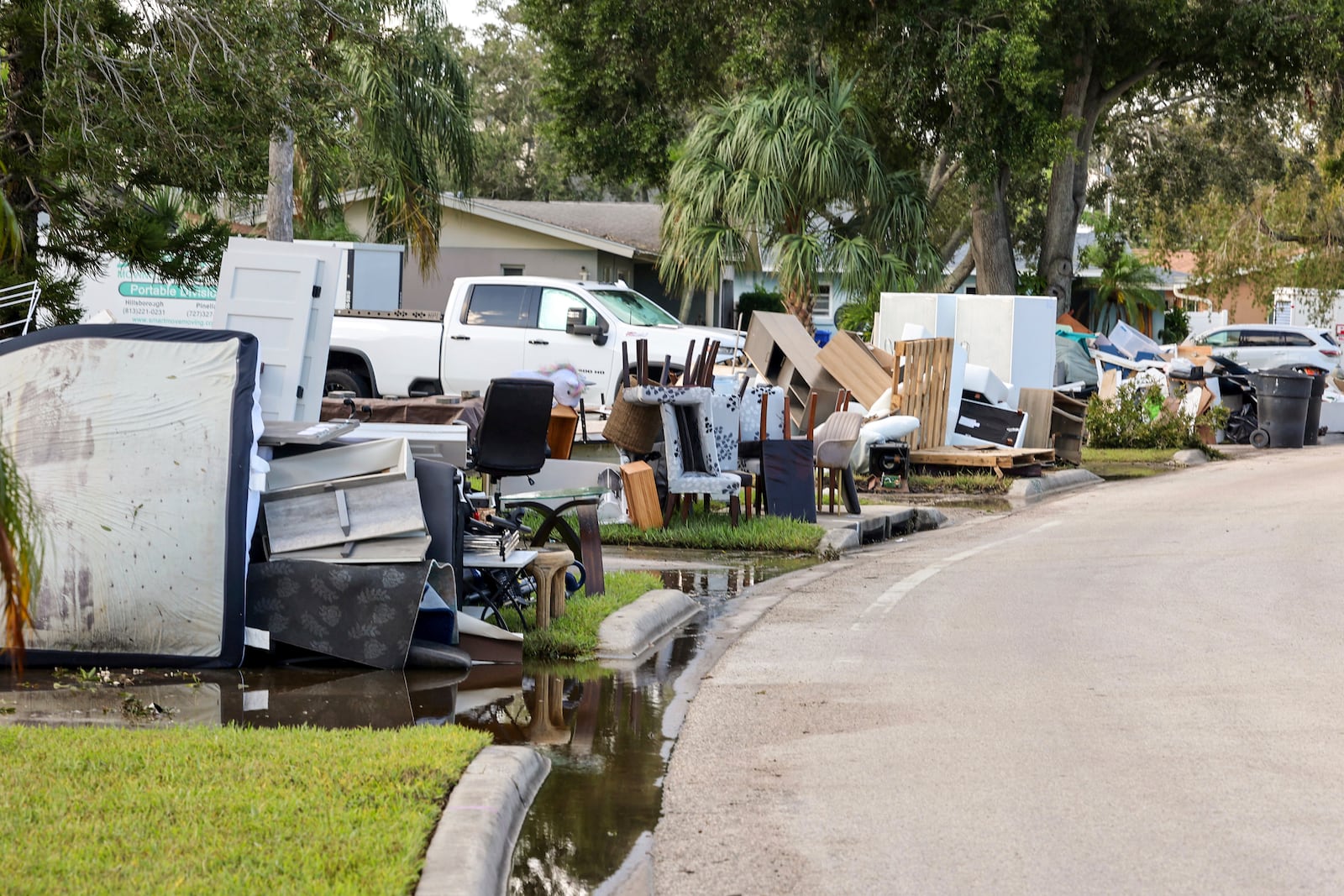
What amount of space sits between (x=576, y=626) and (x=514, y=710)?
1.60 m

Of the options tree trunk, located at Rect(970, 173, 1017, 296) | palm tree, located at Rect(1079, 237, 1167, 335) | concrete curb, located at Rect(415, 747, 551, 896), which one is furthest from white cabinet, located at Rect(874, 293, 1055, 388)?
palm tree, located at Rect(1079, 237, 1167, 335)

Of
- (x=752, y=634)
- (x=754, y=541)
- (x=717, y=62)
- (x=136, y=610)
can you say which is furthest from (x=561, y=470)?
(x=717, y=62)

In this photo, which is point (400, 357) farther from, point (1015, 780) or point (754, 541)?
point (1015, 780)

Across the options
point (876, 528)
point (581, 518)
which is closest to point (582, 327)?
point (876, 528)

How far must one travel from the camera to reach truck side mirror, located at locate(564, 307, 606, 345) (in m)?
20.2

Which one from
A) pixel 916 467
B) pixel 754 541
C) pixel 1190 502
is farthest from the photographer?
pixel 916 467

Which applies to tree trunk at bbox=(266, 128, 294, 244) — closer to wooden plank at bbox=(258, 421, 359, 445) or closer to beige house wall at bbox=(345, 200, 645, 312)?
wooden plank at bbox=(258, 421, 359, 445)

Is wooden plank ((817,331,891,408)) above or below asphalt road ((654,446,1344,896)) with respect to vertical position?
above

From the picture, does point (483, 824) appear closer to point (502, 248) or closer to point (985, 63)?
point (985, 63)

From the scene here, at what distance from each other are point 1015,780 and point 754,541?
23.5ft

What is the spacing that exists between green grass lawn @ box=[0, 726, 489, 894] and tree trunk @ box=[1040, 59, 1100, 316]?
2538 centimetres

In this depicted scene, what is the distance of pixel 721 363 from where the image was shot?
19797mm

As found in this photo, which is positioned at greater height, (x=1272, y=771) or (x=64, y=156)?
(x=64, y=156)

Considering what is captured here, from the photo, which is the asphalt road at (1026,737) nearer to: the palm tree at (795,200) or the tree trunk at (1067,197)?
the palm tree at (795,200)
